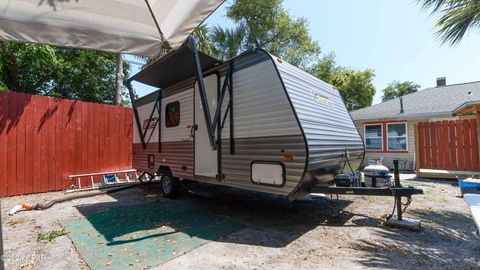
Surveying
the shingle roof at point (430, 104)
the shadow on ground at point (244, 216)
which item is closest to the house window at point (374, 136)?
the shingle roof at point (430, 104)

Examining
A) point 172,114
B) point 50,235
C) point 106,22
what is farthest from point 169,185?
point 106,22

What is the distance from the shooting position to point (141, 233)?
4363 millimetres

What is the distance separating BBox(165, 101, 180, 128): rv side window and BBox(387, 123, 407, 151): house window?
10962 mm

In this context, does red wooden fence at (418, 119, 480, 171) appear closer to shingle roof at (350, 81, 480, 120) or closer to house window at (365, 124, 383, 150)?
shingle roof at (350, 81, 480, 120)

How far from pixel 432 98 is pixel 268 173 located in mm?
13801

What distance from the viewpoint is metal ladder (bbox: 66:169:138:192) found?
8.22 m

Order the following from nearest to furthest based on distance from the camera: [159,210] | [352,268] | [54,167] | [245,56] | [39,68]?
[352,268] → [245,56] → [159,210] → [54,167] → [39,68]

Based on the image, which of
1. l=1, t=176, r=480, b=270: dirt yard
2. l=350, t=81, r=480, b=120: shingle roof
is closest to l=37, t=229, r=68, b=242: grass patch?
l=1, t=176, r=480, b=270: dirt yard

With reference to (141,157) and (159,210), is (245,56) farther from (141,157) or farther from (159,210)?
(141,157)

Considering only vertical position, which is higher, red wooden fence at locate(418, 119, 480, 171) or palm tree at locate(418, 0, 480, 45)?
palm tree at locate(418, 0, 480, 45)

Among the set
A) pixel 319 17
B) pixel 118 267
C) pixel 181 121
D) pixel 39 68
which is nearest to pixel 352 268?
pixel 118 267

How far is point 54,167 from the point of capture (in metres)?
7.95

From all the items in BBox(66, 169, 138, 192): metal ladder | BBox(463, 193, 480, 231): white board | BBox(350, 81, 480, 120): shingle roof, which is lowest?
BBox(66, 169, 138, 192): metal ladder

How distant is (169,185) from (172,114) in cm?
179
